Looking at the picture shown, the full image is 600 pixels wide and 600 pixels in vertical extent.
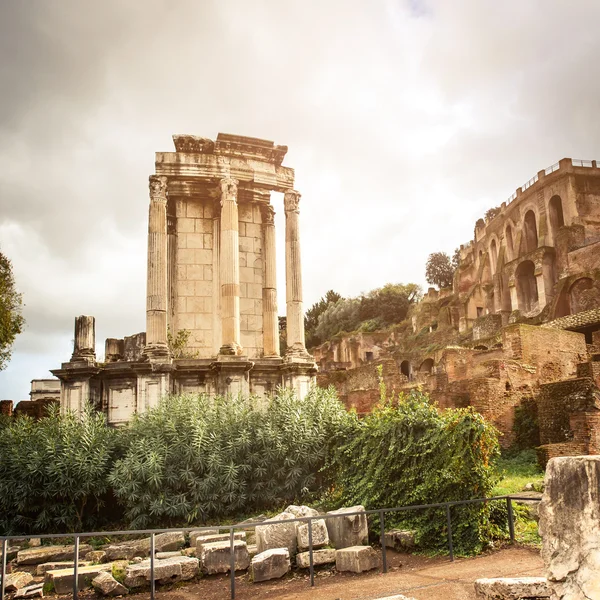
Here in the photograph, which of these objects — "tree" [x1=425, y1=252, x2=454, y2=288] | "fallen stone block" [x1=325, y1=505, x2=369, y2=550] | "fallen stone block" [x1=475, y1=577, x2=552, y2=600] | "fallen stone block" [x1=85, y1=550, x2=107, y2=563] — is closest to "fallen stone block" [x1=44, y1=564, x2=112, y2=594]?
"fallen stone block" [x1=85, y1=550, x2=107, y2=563]

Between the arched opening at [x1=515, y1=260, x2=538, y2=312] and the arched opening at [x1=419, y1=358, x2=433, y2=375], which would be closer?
the arched opening at [x1=419, y1=358, x2=433, y2=375]

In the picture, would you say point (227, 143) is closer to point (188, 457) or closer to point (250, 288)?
point (250, 288)

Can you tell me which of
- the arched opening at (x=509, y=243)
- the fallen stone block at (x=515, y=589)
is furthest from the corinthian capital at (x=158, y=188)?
the arched opening at (x=509, y=243)

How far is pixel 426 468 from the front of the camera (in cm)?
1054

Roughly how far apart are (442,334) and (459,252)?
25.0 metres

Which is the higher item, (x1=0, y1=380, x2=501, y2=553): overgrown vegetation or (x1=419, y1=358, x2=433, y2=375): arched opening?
(x1=419, y1=358, x2=433, y2=375): arched opening

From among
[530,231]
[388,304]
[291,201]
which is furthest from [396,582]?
[388,304]

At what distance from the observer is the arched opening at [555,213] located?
172ft

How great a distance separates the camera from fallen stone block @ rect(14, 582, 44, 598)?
844cm

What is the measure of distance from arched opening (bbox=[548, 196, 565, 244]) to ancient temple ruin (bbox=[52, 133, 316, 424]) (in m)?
39.8

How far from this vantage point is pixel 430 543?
1008cm

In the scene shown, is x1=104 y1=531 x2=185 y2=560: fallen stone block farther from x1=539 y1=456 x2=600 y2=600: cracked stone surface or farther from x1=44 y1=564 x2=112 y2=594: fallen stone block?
x1=539 y1=456 x2=600 y2=600: cracked stone surface

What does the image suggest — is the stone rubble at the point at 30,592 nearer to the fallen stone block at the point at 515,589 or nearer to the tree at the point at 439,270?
the fallen stone block at the point at 515,589

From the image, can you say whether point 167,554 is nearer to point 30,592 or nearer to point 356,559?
point 30,592
